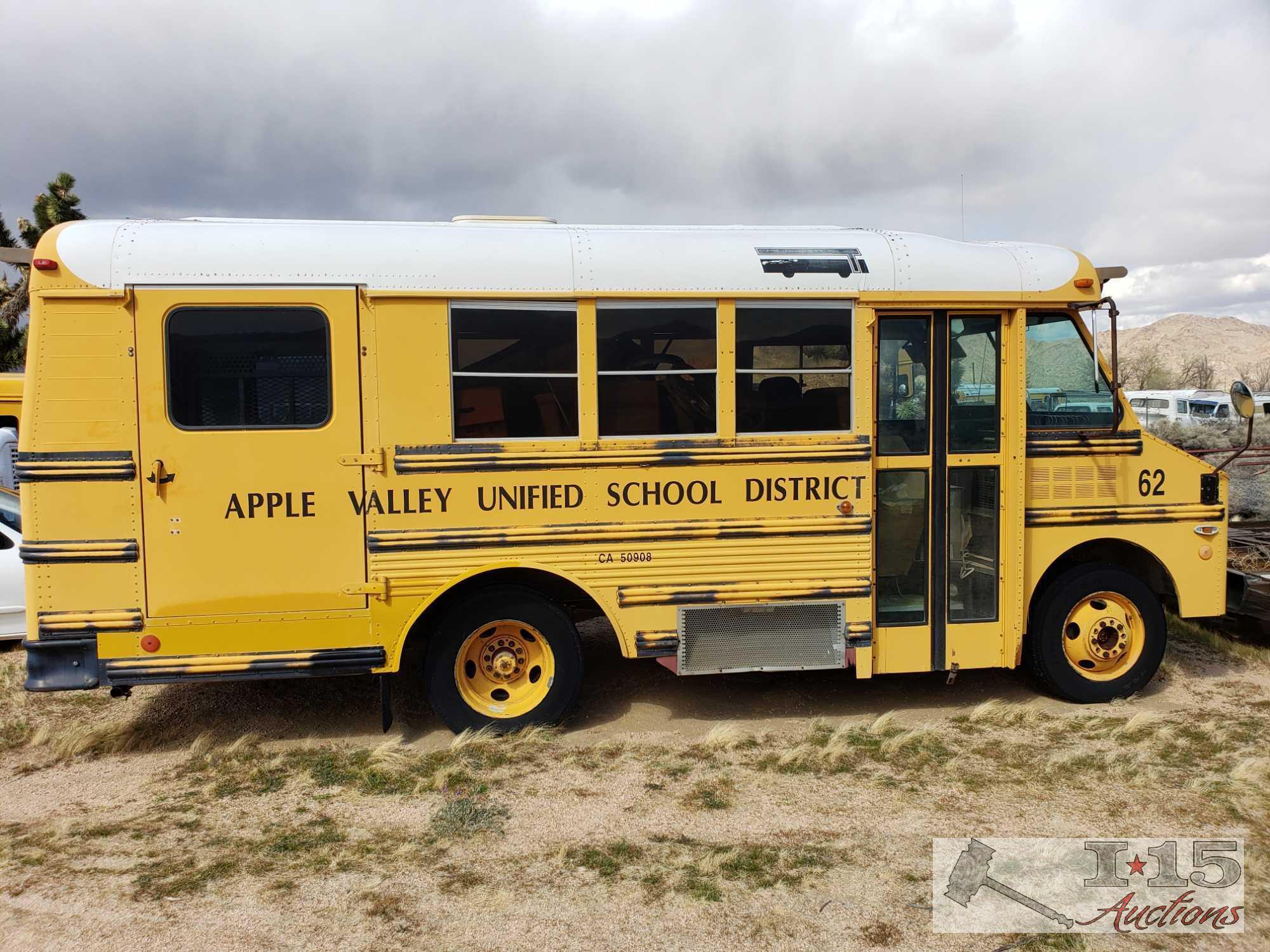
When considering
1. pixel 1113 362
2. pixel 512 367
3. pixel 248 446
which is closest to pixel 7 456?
pixel 248 446

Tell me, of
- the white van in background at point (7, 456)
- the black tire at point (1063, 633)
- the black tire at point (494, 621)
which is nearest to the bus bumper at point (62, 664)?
the black tire at point (494, 621)

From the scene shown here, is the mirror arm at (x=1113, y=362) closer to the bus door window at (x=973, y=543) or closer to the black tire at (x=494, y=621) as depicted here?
the bus door window at (x=973, y=543)

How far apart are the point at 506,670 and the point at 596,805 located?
1081mm

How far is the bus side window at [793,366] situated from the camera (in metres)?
5.18

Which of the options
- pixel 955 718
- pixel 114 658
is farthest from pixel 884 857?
pixel 114 658

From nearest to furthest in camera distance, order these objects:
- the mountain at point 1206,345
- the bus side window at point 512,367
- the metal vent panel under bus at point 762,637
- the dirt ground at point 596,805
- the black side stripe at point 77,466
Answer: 1. the dirt ground at point 596,805
2. the black side stripe at point 77,466
3. the bus side window at point 512,367
4. the metal vent panel under bus at point 762,637
5. the mountain at point 1206,345

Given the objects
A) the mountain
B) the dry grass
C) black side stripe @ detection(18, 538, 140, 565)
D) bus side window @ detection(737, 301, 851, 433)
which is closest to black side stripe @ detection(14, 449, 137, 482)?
black side stripe @ detection(18, 538, 140, 565)

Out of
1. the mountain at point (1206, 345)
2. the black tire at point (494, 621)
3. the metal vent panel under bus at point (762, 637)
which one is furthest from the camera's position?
the mountain at point (1206, 345)

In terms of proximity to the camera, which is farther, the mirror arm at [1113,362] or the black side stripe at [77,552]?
the mirror arm at [1113,362]

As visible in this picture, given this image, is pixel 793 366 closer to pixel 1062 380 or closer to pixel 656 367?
pixel 656 367

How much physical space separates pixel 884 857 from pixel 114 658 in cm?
379

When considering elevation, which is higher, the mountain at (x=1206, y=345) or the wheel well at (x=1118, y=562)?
the mountain at (x=1206, y=345)

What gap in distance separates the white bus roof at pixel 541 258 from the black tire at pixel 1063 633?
1765 millimetres

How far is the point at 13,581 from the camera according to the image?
7379mm
